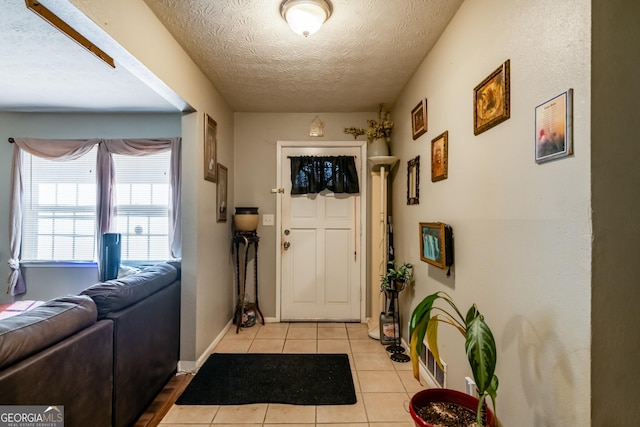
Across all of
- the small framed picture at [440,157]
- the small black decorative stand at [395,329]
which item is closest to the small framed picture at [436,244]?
the small framed picture at [440,157]

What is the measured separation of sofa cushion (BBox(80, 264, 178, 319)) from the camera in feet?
5.11

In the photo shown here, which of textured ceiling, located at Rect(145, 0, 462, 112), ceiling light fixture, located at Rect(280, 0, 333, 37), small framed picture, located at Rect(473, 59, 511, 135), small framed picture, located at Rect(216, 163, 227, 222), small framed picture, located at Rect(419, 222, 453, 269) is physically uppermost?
textured ceiling, located at Rect(145, 0, 462, 112)

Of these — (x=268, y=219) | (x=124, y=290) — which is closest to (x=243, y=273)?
(x=268, y=219)

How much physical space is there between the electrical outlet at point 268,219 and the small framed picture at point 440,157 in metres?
1.90

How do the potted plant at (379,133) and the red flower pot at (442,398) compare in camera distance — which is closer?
the red flower pot at (442,398)

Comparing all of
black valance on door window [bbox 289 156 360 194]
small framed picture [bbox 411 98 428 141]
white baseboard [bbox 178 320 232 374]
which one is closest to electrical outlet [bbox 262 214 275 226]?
black valance on door window [bbox 289 156 360 194]

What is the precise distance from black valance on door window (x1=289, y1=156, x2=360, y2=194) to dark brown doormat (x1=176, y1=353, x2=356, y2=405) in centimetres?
171

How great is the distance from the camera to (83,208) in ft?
10.6

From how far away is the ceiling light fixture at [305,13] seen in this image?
5.08 ft

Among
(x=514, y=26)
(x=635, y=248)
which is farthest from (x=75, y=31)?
(x=635, y=248)

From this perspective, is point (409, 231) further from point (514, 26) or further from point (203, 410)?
point (203, 410)

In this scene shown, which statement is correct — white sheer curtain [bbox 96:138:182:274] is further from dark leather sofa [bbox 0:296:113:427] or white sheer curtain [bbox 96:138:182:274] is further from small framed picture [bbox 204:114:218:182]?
dark leather sofa [bbox 0:296:113:427]

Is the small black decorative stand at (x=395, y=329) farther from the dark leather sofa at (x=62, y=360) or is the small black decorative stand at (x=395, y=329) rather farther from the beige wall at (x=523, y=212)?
the dark leather sofa at (x=62, y=360)

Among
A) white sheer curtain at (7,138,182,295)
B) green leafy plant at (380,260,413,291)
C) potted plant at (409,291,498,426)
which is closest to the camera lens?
A: potted plant at (409,291,498,426)
